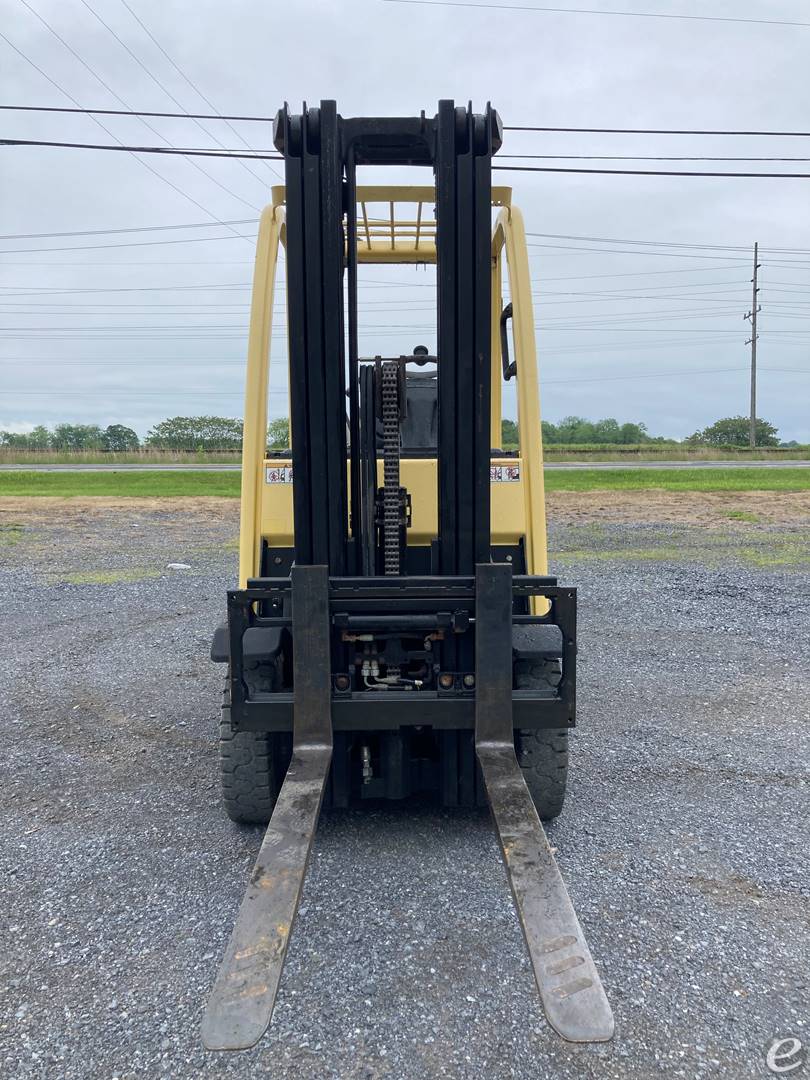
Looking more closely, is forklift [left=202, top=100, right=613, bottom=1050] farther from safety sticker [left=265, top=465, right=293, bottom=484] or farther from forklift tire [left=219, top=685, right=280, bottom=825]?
safety sticker [left=265, top=465, right=293, bottom=484]

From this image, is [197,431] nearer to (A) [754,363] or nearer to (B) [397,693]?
(A) [754,363]

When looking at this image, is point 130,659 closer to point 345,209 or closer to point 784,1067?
point 345,209

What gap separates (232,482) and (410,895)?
86.5 ft

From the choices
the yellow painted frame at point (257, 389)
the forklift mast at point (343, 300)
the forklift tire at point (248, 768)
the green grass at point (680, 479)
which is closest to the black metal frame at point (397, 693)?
the forklift mast at point (343, 300)

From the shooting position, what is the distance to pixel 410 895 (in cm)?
347

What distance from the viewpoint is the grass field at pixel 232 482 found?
998 inches

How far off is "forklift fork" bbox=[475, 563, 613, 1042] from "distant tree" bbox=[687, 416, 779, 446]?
172 ft

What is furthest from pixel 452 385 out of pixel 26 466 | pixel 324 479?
pixel 26 466

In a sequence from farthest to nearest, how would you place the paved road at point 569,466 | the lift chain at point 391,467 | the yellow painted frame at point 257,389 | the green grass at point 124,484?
the paved road at point 569,466, the green grass at point 124,484, the yellow painted frame at point 257,389, the lift chain at point 391,467

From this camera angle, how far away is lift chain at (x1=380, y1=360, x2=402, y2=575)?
149 inches

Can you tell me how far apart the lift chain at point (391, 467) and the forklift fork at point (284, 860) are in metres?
0.56

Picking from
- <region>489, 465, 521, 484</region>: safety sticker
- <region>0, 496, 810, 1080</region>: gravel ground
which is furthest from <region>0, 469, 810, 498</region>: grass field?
<region>489, 465, 521, 484</region>: safety sticker

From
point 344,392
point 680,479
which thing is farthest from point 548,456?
point 344,392

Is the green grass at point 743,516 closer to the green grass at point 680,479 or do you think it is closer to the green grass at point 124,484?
the green grass at point 680,479
